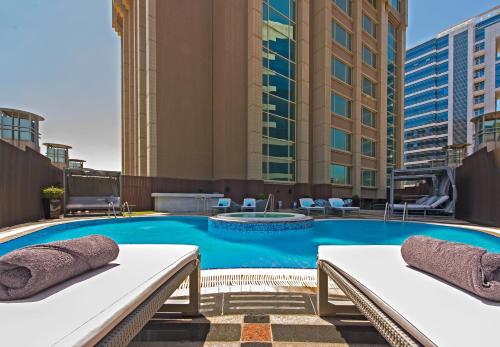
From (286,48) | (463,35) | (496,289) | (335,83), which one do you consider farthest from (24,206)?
(463,35)

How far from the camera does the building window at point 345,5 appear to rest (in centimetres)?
1961

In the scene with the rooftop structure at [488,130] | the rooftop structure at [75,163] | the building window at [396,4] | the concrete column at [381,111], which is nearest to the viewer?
the rooftop structure at [488,130]

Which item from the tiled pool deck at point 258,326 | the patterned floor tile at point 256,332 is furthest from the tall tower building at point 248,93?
the patterned floor tile at point 256,332

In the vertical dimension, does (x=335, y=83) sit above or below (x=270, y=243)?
above

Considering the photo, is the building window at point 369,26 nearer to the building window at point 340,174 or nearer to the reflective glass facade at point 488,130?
the reflective glass facade at point 488,130

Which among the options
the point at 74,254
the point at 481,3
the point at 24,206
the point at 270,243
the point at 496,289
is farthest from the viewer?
the point at 481,3

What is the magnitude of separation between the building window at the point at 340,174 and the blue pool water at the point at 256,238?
28.3 feet

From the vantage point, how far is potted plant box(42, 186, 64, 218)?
9875 millimetres

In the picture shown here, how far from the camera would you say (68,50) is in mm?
14883

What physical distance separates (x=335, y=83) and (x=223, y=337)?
2015cm

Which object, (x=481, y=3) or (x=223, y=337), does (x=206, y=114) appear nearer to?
(x=223, y=337)

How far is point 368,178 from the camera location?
21.8 meters

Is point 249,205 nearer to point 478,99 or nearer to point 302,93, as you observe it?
point 302,93

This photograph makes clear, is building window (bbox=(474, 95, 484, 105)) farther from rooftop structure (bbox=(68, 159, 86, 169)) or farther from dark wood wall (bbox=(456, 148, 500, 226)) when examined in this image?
rooftop structure (bbox=(68, 159, 86, 169))
